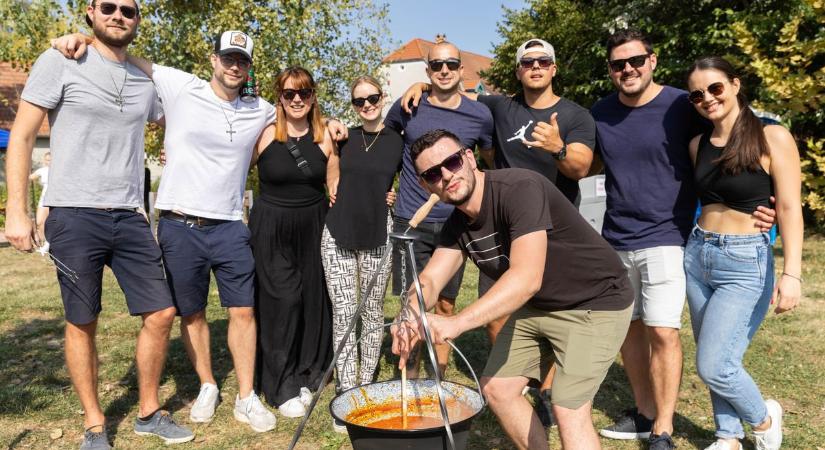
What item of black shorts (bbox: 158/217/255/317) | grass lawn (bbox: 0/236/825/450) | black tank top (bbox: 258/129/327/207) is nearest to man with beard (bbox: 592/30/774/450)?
grass lawn (bbox: 0/236/825/450)

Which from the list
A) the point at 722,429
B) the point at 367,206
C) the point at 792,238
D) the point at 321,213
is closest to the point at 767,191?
the point at 792,238

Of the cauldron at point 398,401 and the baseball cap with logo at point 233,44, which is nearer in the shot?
the cauldron at point 398,401

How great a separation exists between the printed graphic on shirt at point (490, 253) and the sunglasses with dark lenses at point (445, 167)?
0.36m

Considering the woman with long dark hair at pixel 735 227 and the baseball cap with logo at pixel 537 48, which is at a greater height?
the baseball cap with logo at pixel 537 48

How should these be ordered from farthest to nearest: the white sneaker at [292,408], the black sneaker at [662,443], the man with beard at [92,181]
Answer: the white sneaker at [292,408]
the black sneaker at [662,443]
the man with beard at [92,181]

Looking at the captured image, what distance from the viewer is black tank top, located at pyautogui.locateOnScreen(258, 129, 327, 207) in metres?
4.25

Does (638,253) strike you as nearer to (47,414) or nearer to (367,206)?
(367,206)

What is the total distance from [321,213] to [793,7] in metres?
11.8

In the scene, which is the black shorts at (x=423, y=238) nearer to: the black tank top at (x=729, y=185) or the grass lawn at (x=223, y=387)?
the grass lawn at (x=223, y=387)

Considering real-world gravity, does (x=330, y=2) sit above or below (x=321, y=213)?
above

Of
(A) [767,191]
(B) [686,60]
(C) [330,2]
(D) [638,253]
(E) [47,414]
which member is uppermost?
(C) [330,2]

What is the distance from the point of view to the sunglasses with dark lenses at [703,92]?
324 centimetres

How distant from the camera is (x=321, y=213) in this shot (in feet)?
14.7

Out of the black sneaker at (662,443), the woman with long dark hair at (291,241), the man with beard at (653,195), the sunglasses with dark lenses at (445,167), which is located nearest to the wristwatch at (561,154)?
the man with beard at (653,195)
